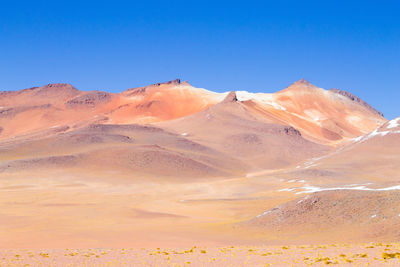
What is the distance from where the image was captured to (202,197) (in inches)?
2347

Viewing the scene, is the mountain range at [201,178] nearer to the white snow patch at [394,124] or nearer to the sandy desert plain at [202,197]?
the sandy desert plain at [202,197]

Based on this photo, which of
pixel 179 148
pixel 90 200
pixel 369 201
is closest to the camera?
pixel 369 201

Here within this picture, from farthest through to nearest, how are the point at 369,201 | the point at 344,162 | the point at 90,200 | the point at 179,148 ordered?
the point at 179,148 < the point at 344,162 < the point at 90,200 < the point at 369,201

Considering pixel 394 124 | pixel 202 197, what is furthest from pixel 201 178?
pixel 394 124

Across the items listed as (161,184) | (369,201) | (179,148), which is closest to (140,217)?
(369,201)

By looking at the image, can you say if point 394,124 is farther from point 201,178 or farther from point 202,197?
point 202,197

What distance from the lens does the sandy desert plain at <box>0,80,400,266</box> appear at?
853 inches

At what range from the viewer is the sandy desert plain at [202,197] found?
21.7m

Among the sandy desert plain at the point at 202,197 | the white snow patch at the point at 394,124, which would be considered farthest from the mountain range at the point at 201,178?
the white snow patch at the point at 394,124

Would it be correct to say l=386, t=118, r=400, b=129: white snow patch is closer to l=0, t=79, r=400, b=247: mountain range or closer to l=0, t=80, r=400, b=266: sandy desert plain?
l=0, t=79, r=400, b=247: mountain range

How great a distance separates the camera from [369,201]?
3075cm

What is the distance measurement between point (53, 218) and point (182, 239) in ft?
47.8

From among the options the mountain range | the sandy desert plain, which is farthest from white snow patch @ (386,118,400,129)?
the sandy desert plain

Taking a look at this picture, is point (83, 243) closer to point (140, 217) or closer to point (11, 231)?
point (11, 231)
